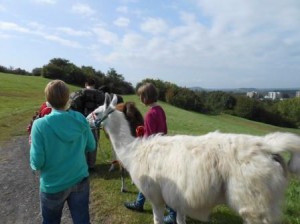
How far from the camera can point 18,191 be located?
24.9 ft

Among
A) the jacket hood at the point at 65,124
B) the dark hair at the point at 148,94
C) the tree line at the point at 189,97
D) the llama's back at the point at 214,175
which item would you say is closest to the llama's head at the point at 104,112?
the dark hair at the point at 148,94

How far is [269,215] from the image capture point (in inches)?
157

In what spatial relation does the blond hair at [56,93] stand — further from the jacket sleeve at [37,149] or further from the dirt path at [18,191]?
the dirt path at [18,191]

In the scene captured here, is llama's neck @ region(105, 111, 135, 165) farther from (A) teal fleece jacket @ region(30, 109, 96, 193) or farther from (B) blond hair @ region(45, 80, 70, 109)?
(B) blond hair @ region(45, 80, 70, 109)

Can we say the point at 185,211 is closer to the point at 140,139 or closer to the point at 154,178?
the point at 154,178

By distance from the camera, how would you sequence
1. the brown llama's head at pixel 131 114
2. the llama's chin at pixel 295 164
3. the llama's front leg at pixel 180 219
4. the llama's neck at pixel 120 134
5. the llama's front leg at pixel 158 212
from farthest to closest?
the brown llama's head at pixel 131 114 < the llama's neck at pixel 120 134 < the llama's front leg at pixel 180 219 < the llama's front leg at pixel 158 212 < the llama's chin at pixel 295 164

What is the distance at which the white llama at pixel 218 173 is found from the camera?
157 inches

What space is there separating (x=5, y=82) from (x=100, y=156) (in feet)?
142

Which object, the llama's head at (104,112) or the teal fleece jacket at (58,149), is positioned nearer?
the teal fleece jacket at (58,149)

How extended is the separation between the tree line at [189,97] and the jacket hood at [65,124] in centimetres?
3629

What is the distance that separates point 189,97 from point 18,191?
2068 inches

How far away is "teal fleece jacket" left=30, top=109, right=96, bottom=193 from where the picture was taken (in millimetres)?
3736

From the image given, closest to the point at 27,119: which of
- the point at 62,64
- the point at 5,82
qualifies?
the point at 5,82

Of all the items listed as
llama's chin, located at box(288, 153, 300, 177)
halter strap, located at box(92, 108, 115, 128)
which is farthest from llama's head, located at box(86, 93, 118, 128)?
llama's chin, located at box(288, 153, 300, 177)
